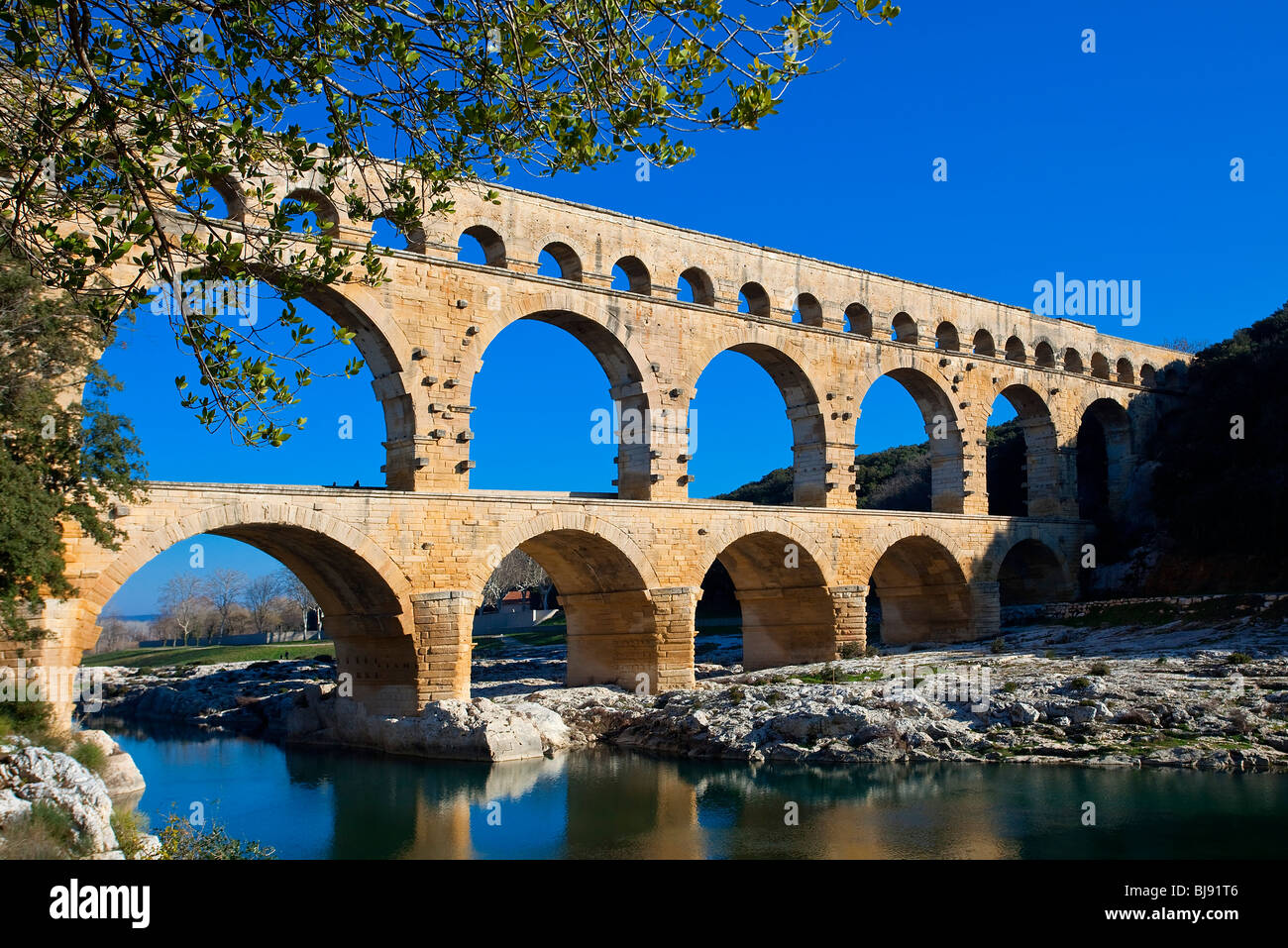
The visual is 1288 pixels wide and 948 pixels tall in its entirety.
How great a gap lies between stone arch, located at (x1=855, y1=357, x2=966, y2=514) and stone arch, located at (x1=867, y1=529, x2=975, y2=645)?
1.24 metres

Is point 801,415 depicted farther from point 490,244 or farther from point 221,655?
point 221,655

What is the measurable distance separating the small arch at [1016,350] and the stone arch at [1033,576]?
4.96 m

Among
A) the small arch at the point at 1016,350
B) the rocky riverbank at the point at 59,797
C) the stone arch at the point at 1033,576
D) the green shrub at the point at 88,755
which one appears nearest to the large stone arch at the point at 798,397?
the stone arch at the point at 1033,576

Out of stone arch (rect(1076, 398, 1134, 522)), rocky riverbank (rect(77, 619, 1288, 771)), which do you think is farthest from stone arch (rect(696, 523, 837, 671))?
stone arch (rect(1076, 398, 1134, 522))

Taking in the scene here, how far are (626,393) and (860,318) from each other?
728cm

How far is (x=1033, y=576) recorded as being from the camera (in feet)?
102

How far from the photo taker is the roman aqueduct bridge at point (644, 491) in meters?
18.5

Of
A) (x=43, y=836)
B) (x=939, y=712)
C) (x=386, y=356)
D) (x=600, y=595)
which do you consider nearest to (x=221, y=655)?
(x=600, y=595)

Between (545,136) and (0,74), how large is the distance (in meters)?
3.52

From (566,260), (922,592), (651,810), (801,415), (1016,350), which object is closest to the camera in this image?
(651,810)

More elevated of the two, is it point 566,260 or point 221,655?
point 566,260

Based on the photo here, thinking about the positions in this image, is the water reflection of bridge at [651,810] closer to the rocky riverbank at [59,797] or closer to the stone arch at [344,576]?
the stone arch at [344,576]
